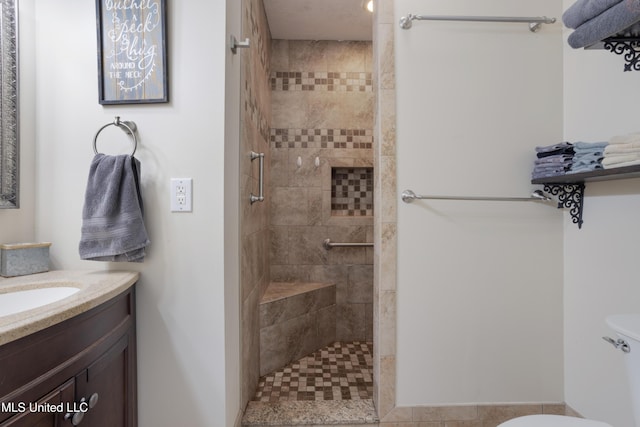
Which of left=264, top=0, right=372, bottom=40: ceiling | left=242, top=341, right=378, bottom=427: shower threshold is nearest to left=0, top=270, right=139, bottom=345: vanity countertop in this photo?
left=242, top=341, right=378, bottom=427: shower threshold

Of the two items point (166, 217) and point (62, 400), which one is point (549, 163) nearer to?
point (166, 217)

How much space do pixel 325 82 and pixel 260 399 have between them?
2479mm

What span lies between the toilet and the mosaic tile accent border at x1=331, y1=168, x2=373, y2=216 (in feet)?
6.84

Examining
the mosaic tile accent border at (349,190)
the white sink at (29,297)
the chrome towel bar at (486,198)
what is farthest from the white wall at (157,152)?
the mosaic tile accent border at (349,190)

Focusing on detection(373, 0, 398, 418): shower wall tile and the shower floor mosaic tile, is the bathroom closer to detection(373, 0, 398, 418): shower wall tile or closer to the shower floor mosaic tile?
detection(373, 0, 398, 418): shower wall tile

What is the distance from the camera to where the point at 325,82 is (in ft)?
9.45

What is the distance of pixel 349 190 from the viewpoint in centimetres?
300

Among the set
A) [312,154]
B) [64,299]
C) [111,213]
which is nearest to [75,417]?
[64,299]

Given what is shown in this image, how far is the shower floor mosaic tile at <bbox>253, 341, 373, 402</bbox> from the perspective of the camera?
6.06ft

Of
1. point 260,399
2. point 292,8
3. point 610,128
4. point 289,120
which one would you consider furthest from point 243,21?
point 260,399

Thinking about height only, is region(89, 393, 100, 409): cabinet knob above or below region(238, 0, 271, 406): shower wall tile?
below

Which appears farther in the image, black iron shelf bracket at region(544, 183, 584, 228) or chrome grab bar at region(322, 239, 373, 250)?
chrome grab bar at region(322, 239, 373, 250)

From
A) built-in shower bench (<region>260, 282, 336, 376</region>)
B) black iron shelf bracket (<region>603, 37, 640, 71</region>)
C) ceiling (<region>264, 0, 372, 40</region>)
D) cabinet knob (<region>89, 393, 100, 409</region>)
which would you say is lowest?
built-in shower bench (<region>260, 282, 336, 376</region>)

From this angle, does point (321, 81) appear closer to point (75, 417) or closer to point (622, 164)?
point (622, 164)
